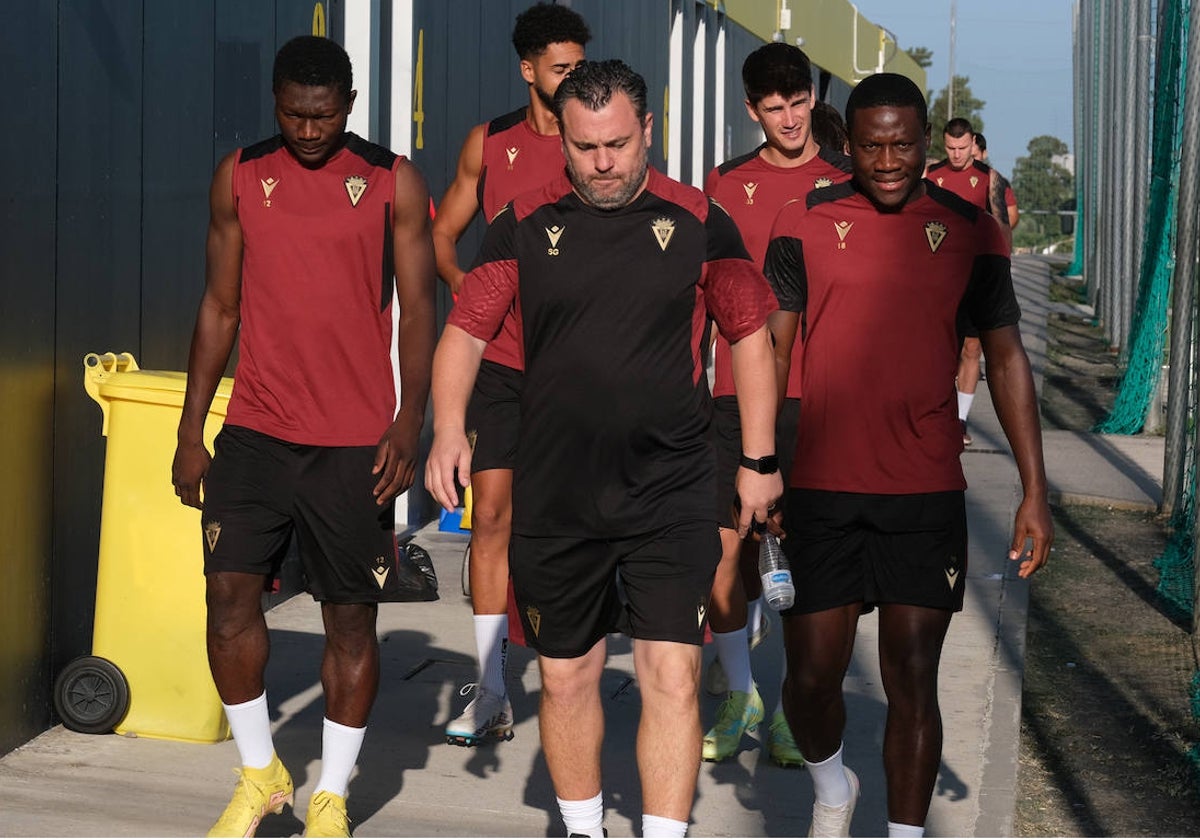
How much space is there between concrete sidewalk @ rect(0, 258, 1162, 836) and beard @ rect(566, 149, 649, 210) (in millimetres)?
1949

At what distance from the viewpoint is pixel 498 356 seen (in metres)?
6.38

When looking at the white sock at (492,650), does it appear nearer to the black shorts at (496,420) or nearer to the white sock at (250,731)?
the black shorts at (496,420)

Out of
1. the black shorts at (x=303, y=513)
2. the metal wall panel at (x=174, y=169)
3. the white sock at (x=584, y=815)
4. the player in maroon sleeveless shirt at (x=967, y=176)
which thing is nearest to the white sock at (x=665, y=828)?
the white sock at (x=584, y=815)

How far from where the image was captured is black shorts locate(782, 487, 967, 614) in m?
4.78

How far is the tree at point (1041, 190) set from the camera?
Result: 228 feet

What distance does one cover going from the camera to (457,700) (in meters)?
6.96

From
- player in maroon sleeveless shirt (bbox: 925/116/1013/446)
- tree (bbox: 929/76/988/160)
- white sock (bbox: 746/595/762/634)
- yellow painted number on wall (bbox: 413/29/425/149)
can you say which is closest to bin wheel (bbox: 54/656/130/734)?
white sock (bbox: 746/595/762/634)

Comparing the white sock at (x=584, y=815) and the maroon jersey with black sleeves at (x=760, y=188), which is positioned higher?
the maroon jersey with black sleeves at (x=760, y=188)

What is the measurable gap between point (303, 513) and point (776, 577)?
1324mm

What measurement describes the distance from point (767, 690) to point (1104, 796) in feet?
4.41

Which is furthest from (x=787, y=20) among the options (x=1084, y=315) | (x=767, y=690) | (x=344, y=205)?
(x=344, y=205)

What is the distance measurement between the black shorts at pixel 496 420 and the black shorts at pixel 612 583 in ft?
5.39

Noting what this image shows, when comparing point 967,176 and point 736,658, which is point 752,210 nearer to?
point 736,658

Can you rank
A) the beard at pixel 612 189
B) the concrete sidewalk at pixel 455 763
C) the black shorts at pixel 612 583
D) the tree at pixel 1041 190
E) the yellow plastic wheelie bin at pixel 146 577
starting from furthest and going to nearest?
the tree at pixel 1041 190 < the yellow plastic wheelie bin at pixel 146 577 < the concrete sidewalk at pixel 455 763 < the black shorts at pixel 612 583 < the beard at pixel 612 189
